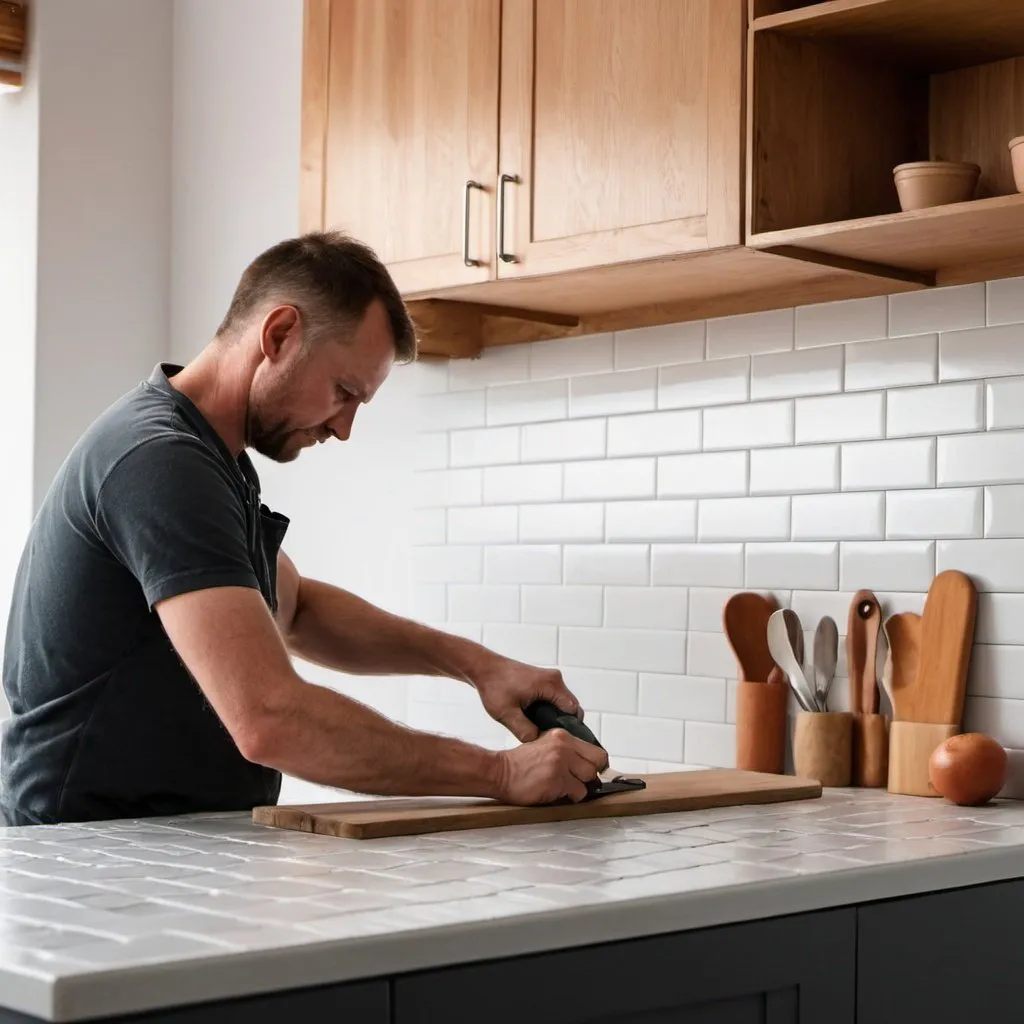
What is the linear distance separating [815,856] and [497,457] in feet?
5.20

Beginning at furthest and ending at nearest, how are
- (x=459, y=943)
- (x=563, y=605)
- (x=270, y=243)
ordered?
(x=270, y=243)
(x=563, y=605)
(x=459, y=943)

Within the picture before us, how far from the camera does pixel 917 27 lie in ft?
7.79

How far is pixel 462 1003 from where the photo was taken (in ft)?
4.58

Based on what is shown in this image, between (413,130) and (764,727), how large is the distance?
4.01ft

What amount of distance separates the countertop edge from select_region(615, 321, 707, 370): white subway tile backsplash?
127 cm

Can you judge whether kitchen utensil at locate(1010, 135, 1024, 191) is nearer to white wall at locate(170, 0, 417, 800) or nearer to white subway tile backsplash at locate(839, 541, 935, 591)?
white subway tile backsplash at locate(839, 541, 935, 591)

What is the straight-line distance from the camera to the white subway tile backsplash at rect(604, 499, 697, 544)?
2.90 metres

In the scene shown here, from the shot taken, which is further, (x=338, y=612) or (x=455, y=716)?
(x=455, y=716)

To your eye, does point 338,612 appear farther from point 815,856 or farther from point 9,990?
point 9,990

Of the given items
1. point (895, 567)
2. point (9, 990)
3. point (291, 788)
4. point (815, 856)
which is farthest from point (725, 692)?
point (9, 990)

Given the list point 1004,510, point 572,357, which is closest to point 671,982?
point 1004,510

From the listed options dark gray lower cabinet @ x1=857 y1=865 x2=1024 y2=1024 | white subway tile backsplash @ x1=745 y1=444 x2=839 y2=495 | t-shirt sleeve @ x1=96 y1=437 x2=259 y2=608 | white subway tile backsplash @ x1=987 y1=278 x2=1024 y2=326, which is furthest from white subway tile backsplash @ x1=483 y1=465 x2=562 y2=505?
dark gray lower cabinet @ x1=857 y1=865 x2=1024 y2=1024

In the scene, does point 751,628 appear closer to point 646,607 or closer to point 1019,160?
point 646,607

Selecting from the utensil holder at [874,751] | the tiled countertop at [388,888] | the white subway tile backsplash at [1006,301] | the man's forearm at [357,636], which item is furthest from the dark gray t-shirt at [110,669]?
the white subway tile backsplash at [1006,301]
